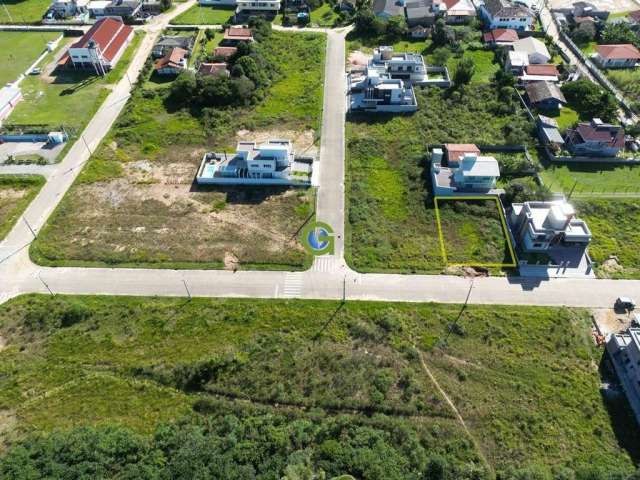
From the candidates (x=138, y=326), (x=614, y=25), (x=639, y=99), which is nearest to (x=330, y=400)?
(x=138, y=326)

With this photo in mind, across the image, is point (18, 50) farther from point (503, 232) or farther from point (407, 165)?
point (503, 232)

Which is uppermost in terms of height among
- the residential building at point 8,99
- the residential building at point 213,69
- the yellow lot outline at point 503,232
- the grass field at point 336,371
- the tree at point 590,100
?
the residential building at point 213,69

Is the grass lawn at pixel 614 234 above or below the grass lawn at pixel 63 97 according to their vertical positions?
below

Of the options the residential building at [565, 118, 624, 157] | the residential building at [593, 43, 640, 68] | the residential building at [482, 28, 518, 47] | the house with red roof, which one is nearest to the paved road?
the residential building at [565, 118, 624, 157]

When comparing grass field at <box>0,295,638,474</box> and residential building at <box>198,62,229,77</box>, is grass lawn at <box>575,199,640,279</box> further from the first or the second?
residential building at <box>198,62,229,77</box>

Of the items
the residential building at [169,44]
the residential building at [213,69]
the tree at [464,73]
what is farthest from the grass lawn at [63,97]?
the tree at [464,73]

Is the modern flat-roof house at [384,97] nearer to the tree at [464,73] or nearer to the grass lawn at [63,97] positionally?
the tree at [464,73]

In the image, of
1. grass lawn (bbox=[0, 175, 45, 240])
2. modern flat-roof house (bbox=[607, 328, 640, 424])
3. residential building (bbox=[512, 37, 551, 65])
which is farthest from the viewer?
residential building (bbox=[512, 37, 551, 65])
